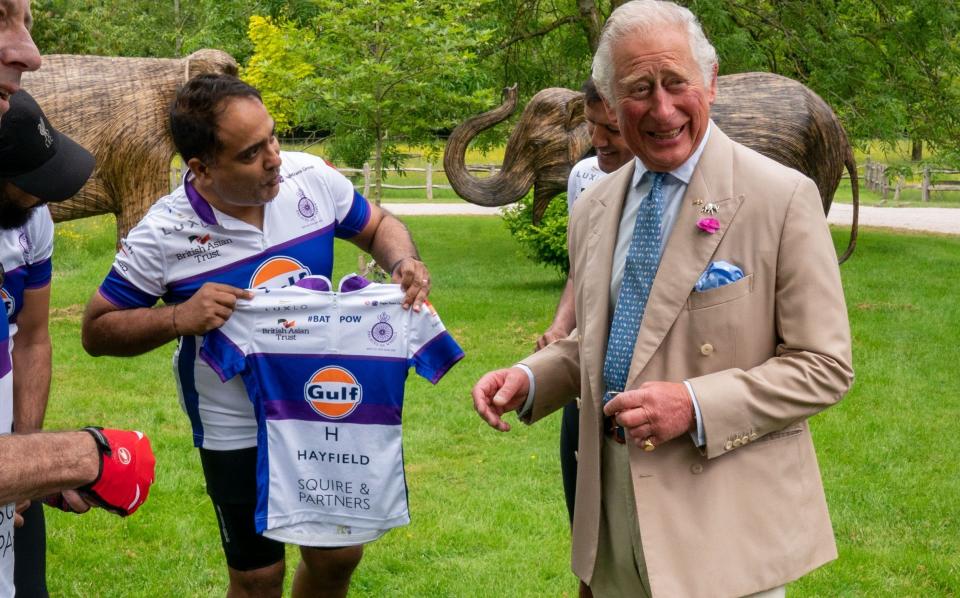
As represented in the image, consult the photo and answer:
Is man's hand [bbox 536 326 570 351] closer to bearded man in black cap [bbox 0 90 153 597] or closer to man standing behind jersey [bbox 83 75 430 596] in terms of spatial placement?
man standing behind jersey [bbox 83 75 430 596]

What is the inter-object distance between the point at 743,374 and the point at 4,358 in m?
1.78

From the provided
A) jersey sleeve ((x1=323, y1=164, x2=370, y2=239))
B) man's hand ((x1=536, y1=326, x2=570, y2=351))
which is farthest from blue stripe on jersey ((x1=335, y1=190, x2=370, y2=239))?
man's hand ((x1=536, y1=326, x2=570, y2=351))

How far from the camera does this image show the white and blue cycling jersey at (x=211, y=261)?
3.28m

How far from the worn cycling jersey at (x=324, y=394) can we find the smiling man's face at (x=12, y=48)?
3.62 ft

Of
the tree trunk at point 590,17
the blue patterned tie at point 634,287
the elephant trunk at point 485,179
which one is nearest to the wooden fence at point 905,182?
the tree trunk at point 590,17

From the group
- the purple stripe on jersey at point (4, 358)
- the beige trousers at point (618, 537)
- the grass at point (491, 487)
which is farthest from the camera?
the grass at point (491, 487)

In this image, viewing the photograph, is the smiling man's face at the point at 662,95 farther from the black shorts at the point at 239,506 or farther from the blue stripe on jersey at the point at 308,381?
the black shorts at the point at 239,506

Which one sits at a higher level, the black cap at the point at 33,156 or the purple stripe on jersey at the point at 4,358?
the black cap at the point at 33,156

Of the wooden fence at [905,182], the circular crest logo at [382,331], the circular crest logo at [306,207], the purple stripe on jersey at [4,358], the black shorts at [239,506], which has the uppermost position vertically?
the circular crest logo at [306,207]

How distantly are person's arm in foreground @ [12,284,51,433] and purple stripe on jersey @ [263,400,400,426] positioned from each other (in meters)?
0.67

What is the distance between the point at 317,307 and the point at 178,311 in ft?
1.33

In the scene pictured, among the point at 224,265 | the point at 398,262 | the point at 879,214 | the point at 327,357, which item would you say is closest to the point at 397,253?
the point at 398,262

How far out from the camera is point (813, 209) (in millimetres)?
2420

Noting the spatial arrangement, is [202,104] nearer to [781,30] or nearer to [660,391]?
[660,391]
